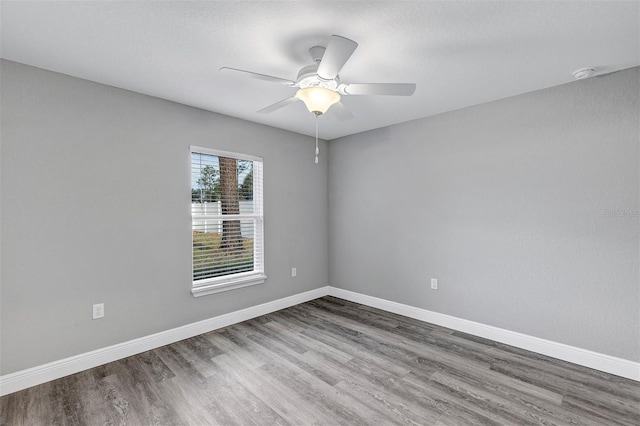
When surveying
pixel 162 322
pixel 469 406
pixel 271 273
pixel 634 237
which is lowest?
pixel 469 406

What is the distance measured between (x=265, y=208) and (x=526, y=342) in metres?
3.11

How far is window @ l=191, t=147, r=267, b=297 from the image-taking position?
10.7 ft

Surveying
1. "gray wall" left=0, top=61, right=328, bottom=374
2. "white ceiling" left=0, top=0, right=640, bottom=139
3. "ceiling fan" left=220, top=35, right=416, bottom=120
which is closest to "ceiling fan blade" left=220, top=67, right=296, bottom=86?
"ceiling fan" left=220, top=35, right=416, bottom=120

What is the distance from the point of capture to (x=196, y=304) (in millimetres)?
3201

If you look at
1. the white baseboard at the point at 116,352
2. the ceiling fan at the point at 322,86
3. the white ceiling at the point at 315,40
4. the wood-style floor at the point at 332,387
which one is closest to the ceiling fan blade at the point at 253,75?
the ceiling fan at the point at 322,86

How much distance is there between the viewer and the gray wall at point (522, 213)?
7.93 ft

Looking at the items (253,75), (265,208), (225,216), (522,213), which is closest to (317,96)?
(253,75)

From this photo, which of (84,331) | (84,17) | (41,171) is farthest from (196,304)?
(84,17)

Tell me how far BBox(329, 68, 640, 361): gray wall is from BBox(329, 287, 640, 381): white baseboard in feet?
0.19

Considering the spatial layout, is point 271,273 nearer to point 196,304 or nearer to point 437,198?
point 196,304

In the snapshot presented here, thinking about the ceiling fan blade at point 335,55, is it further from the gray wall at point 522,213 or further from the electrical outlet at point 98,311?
the electrical outlet at point 98,311

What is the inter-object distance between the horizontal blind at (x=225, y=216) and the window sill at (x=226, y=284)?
6 centimetres

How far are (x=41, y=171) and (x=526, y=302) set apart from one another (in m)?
4.30

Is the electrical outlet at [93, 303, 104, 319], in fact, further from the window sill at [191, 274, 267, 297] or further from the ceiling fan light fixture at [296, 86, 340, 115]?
the ceiling fan light fixture at [296, 86, 340, 115]
